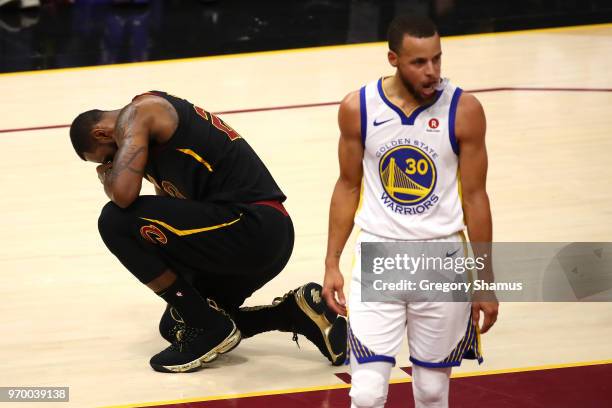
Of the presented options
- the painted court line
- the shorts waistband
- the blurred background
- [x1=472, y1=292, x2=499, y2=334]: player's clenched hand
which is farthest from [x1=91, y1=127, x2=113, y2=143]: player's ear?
the blurred background

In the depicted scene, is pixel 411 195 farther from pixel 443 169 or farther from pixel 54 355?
pixel 54 355

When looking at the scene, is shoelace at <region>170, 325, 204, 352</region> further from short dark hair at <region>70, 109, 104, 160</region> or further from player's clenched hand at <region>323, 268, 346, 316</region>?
player's clenched hand at <region>323, 268, 346, 316</region>

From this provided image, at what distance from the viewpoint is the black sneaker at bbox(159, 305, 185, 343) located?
4.39m

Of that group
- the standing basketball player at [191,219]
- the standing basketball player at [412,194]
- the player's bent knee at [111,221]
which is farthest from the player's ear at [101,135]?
the standing basketball player at [412,194]

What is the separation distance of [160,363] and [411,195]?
4.80 feet

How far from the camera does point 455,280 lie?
10.8 ft

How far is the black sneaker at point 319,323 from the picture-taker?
13.7 ft

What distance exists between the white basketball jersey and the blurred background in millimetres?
5920

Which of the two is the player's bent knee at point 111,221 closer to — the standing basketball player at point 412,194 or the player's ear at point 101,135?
the player's ear at point 101,135

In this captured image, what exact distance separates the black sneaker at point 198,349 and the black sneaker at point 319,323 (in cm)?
25

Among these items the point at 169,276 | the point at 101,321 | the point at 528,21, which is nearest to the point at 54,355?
the point at 101,321

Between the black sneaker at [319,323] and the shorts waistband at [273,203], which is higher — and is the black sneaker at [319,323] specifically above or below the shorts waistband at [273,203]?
Answer: below

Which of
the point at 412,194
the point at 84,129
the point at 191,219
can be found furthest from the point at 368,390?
the point at 84,129

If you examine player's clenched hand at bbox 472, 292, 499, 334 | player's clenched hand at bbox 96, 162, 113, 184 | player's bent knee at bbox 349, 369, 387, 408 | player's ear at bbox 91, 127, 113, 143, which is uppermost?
player's ear at bbox 91, 127, 113, 143
